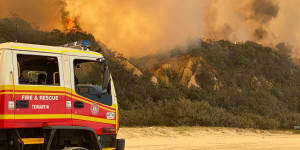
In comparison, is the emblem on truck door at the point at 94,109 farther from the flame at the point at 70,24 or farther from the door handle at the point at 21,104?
the flame at the point at 70,24

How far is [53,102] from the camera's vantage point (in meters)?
7.98

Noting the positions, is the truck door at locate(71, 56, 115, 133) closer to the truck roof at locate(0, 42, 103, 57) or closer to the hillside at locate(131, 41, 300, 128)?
the truck roof at locate(0, 42, 103, 57)

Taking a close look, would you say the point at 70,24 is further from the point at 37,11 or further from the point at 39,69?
the point at 39,69

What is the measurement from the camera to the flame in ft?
130

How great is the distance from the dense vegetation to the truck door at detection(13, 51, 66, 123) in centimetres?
1780

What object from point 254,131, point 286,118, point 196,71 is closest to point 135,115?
point 254,131

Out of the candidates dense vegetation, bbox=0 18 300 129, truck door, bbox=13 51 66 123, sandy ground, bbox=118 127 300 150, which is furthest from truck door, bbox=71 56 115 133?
dense vegetation, bbox=0 18 300 129

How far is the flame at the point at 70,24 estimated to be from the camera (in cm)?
3959

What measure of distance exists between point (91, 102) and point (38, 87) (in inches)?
49.7

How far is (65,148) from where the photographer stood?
27.1 feet

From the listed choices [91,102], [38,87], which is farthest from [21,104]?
[91,102]

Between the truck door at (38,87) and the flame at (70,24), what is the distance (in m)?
31.6

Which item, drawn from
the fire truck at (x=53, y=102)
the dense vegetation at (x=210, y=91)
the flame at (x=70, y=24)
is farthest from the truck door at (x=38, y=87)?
the flame at (x=70, y=24)

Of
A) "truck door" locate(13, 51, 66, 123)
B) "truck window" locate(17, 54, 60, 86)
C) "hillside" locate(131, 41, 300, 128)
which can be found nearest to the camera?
"truck door" locate(13, 51, 66, 123)
